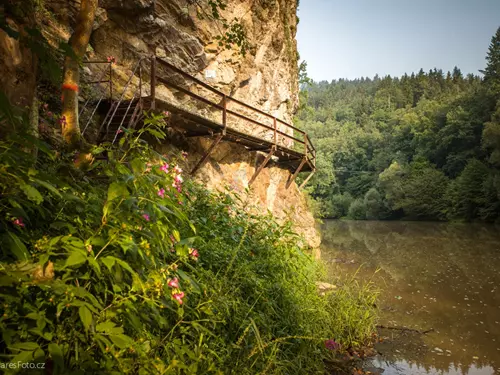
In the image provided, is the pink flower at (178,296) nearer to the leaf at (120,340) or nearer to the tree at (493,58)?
the leaf at (120,340)

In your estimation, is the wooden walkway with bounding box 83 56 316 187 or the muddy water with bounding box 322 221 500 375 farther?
the wooden walkway with bounding box 83 56 316 187

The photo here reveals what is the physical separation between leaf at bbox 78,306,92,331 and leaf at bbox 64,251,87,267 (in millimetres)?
187

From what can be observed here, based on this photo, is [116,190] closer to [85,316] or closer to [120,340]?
[85,316]

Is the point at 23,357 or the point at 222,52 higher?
the point at 222,52

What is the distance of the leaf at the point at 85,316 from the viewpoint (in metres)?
1.24

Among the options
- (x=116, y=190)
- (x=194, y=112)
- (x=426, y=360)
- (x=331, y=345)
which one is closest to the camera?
(x=116, y=190)

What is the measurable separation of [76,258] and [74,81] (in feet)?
10.0

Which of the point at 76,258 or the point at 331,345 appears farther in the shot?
the point at 331,345

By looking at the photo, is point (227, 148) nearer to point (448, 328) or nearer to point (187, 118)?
point (187, 118)

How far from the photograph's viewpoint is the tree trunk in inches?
139

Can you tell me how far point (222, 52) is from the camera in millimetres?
11812

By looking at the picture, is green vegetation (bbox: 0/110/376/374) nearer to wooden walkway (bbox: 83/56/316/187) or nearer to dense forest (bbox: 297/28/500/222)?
wooden walkway (bbox: 83/56/316/187)

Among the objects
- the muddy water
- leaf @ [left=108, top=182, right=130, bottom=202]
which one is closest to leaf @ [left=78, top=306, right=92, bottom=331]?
leaf @ [left=108, top=182, right=130, bottom=202]

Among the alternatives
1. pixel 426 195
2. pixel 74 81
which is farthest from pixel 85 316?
pixel 426 195
